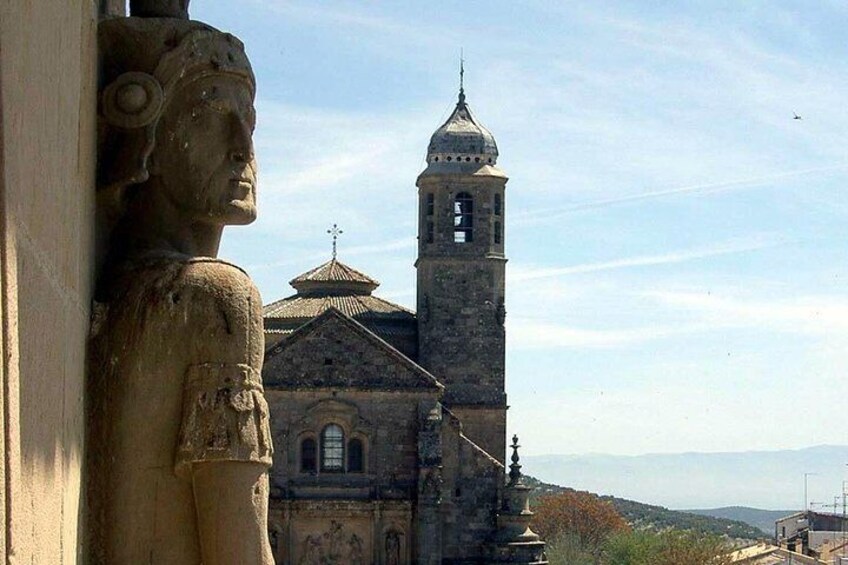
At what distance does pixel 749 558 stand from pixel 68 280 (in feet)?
197

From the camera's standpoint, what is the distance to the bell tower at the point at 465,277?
45.0 meters

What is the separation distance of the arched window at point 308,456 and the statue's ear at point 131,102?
36789mm

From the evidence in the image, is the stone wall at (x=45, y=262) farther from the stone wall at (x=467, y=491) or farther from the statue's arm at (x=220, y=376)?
the stone wall at (x=467, y=491)

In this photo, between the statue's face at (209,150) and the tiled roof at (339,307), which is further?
the tiled roof at (339,307)

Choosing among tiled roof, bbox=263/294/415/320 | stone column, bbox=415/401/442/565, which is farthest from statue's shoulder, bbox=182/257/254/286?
tiled roof, bbox=263/294/415/320

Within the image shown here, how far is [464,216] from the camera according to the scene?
46.4 m

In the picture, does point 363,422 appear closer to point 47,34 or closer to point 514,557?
point 514,557

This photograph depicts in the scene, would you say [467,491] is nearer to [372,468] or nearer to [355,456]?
[372,468]

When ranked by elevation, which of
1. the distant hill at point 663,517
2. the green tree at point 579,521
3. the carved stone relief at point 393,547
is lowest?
the distant hill at point 663,517

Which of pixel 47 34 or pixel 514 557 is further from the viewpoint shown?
pixel 514 557

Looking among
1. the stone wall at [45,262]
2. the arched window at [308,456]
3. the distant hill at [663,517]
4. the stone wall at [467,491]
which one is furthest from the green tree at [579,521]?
the stone wall at [45,262]

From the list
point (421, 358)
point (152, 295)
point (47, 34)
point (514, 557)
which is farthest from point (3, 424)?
point (421, 358)

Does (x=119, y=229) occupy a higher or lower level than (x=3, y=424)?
higher

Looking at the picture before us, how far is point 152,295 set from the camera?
360 cm
